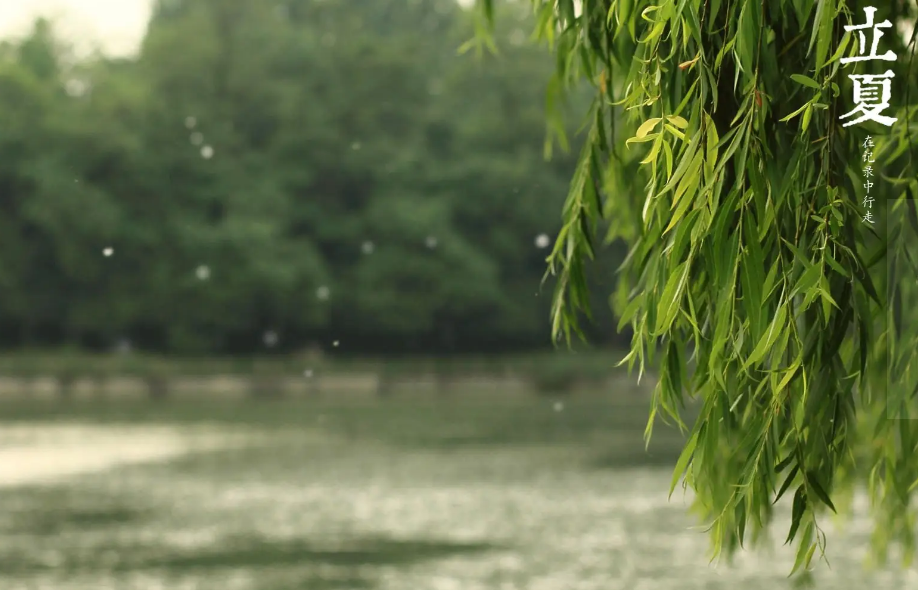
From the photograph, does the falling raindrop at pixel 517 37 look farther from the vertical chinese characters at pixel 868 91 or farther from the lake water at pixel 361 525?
the vertical chinese characters at pixel 868 91

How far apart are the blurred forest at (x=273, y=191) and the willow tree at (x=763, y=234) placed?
3638cm

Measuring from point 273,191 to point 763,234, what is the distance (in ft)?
128

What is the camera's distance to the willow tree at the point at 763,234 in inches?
137

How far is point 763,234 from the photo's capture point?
3.46m

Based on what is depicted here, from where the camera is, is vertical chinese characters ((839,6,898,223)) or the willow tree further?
vertical chinese characters ((839,6,898,223))

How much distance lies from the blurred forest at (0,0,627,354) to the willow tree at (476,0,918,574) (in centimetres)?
3638

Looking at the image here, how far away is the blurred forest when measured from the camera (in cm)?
3981

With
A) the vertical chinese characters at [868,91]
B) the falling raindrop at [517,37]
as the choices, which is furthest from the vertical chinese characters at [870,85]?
the falling raindrop at [517,37]

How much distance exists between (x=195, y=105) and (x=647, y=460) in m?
25.8

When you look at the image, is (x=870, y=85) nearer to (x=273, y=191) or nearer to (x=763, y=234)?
(x=763, y=234)

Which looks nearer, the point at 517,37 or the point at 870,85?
the point at 870,85

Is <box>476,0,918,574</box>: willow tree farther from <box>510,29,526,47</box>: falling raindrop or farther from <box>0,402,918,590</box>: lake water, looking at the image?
<box>510,29,526,47</box>: falling raindrop

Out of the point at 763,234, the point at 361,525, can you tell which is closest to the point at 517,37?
the point at 361,525

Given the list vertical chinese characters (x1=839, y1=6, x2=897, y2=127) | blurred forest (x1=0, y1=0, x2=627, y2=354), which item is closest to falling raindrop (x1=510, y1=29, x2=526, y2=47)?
blurred forest (x1=0, y1=0, x2=627, y2=354)
